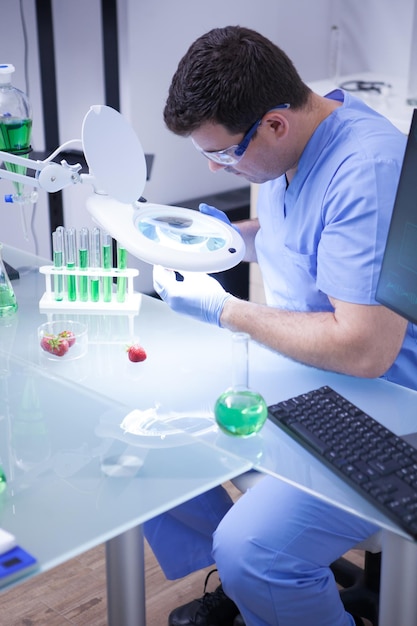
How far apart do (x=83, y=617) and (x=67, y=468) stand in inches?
33.2

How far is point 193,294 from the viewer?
1775 mm

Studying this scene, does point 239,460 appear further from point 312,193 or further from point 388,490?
point 312,193

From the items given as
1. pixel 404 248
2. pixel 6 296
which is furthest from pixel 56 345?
pixel 404 248

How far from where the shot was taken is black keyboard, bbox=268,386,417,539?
1.26m

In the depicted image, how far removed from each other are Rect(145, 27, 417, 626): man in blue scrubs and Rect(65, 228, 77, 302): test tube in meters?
0.19

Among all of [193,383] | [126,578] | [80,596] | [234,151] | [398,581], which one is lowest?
[80,596]

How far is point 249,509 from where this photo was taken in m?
1.53

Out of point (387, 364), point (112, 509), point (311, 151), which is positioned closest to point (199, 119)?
point (311, 151)

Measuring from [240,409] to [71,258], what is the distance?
0.66m

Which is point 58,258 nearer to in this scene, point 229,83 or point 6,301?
point 6,301

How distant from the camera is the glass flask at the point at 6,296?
1.90m

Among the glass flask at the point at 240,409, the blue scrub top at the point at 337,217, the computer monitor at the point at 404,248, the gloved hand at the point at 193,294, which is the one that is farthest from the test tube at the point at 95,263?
the computer monitor at the point at 404,248

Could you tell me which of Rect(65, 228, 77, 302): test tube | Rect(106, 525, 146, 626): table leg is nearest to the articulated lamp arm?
Rect(65, 228, 77, 302): test tube

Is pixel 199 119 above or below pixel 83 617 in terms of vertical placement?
above
